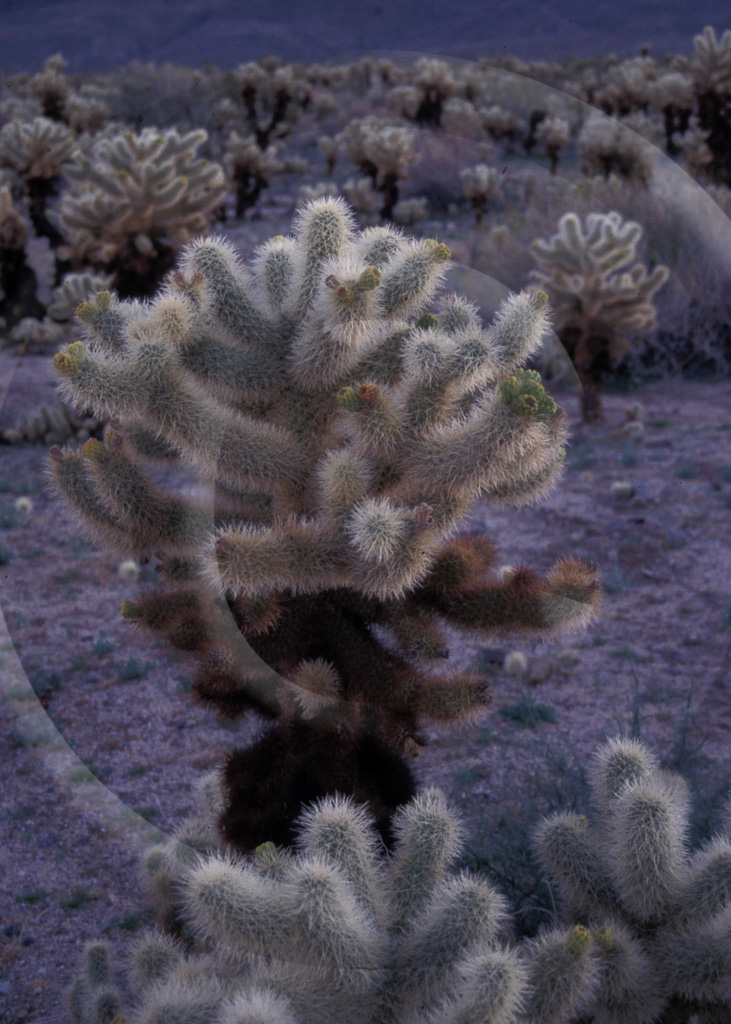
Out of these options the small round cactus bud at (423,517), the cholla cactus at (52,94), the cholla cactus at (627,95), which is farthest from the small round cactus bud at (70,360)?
the cholla cactus at (627,95)

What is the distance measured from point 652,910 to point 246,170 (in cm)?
1410

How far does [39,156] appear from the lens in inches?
462

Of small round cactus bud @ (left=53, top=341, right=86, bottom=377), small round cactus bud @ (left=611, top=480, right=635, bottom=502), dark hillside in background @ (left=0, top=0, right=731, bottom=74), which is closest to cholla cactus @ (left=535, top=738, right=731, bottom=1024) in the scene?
small round cactus bud @ (left=53, top=341, right=86, bottom=377)

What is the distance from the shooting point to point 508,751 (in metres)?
4.25

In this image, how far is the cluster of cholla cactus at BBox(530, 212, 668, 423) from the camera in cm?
805

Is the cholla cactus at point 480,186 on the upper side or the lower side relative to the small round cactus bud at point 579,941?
lower

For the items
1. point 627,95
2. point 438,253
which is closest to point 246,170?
point 627,95

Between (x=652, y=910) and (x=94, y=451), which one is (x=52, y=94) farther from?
(x=652, y=910)

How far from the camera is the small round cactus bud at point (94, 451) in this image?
257 centimetres

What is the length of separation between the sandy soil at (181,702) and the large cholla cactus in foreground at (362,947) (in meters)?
1.20

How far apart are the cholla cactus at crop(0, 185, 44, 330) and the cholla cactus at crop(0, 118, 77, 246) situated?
996 mm

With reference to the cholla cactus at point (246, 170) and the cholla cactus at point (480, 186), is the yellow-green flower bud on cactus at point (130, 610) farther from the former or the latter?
the cholla cactus at point (246, 170)

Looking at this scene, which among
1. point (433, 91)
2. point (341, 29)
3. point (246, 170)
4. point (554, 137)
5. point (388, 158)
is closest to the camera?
point (388, 158)

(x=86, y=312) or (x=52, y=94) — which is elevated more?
(x=86, y=312)
